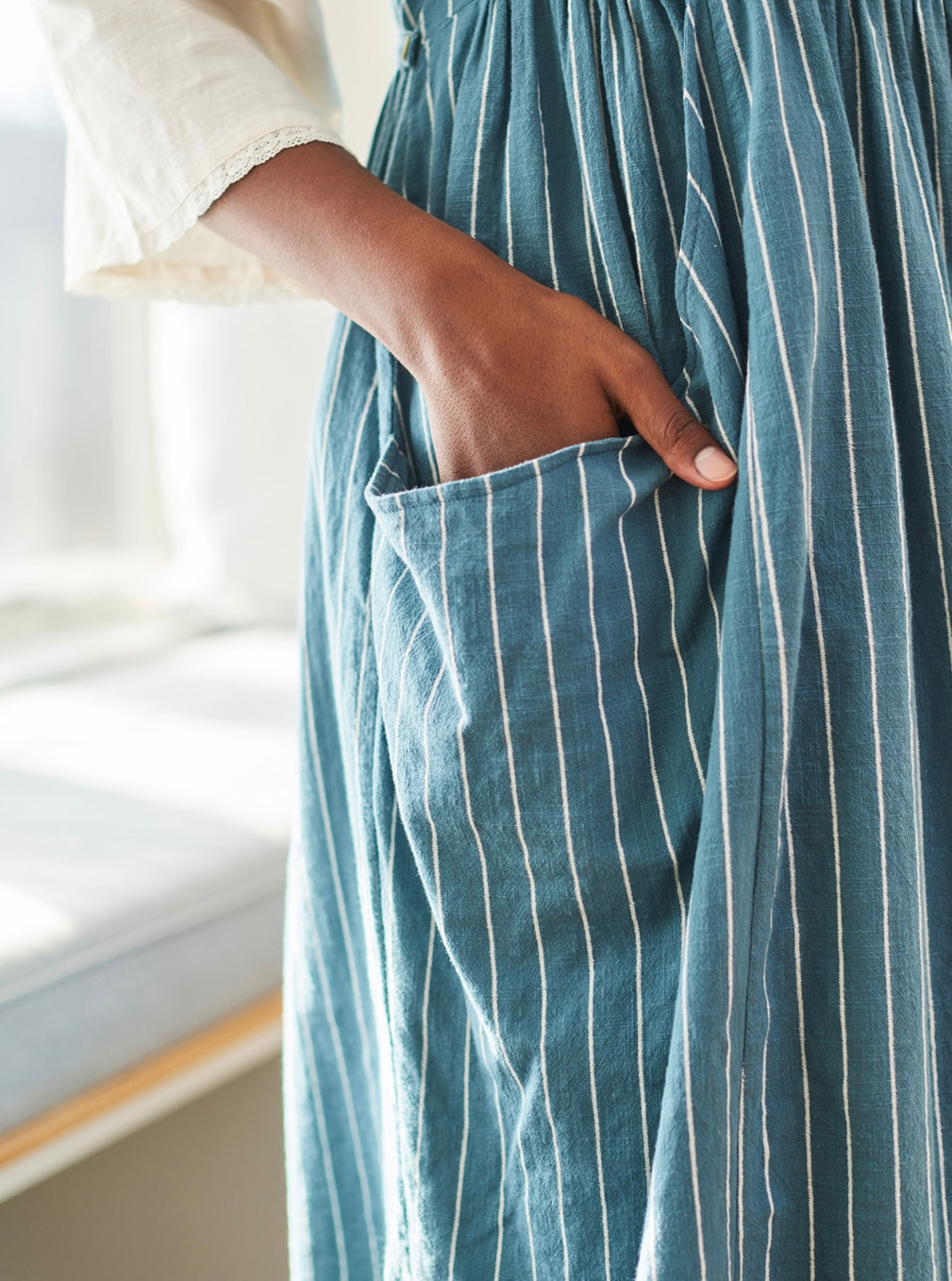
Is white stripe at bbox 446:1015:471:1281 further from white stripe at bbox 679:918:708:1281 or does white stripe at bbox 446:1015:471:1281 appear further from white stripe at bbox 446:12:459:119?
white stripe at bbox 446:12:459:119

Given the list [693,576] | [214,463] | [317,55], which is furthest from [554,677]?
[214,463]

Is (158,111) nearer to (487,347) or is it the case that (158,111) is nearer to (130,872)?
(487,347)

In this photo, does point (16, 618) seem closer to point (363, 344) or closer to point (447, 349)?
point (363, 344)

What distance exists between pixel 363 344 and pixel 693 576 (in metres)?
0.28

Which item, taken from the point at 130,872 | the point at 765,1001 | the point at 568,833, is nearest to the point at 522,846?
the point at 568,833

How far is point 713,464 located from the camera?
0.48 m

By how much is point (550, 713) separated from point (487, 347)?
0.58ft

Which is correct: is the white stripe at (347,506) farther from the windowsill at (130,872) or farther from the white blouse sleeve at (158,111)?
the windowsill at (130,872)

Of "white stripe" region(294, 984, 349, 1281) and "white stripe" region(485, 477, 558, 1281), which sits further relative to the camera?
"white stripe" region(294, 984, 349, 1281)

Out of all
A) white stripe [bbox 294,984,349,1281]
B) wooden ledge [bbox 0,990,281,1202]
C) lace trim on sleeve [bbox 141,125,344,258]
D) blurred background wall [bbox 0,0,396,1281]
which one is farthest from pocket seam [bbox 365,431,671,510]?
blurred background wall [bbox 0,0,396,1281]

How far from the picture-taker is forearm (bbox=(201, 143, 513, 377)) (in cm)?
52

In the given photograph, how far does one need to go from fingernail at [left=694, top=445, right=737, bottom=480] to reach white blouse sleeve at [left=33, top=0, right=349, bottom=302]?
30 centimetres

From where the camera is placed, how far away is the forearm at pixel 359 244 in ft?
1.70

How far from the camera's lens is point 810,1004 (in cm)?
49
